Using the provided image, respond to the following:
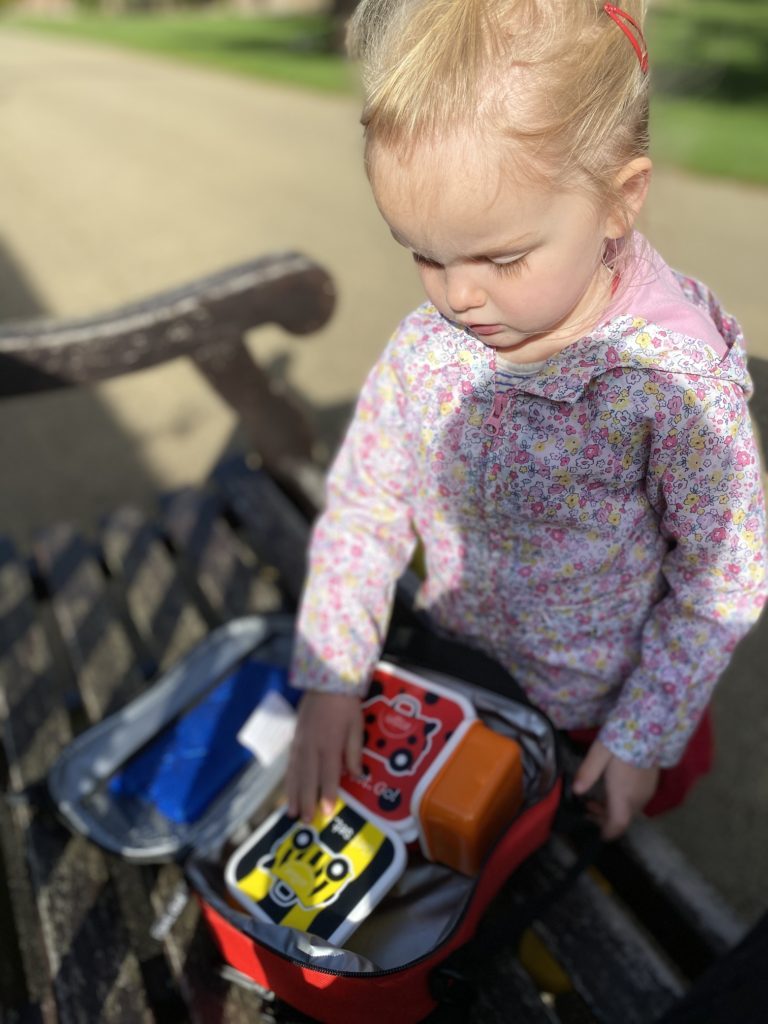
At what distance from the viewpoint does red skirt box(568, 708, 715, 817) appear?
4.97ft

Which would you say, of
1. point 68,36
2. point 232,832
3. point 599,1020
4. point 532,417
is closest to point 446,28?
point 532,417

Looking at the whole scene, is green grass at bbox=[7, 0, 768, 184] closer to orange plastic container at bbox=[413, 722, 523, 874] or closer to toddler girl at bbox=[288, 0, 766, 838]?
toddler girl at bbox=[288, 0, 766, 838]

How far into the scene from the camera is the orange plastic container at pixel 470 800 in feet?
3.94

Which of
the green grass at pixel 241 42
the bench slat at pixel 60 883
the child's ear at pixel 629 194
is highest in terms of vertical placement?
the child's ear at pixel 629 194

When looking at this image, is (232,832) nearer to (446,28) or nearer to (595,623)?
(595,623)

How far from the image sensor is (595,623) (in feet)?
4.33

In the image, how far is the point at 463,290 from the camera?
3.33 feet

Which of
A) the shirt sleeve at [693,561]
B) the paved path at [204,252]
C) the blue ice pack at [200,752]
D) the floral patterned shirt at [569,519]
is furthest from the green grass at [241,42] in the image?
the shirt sleeve at [693,561]

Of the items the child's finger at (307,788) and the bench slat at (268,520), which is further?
the bench slat at (268,520)

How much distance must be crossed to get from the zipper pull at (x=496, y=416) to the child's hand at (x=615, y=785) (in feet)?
1.57

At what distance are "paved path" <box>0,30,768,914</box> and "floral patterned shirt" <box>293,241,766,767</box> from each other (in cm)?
32

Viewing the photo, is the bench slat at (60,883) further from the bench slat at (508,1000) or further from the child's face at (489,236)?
the child's face at (489,236)

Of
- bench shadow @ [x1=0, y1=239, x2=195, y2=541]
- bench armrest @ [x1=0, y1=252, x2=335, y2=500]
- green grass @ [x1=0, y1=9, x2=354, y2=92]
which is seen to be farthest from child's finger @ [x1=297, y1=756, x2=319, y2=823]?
green grass @ [x1=0, y1=9, x2=354, y2=92]

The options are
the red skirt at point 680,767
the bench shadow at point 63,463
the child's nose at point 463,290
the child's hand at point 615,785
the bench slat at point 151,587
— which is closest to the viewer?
the child's nose at point 463,290
